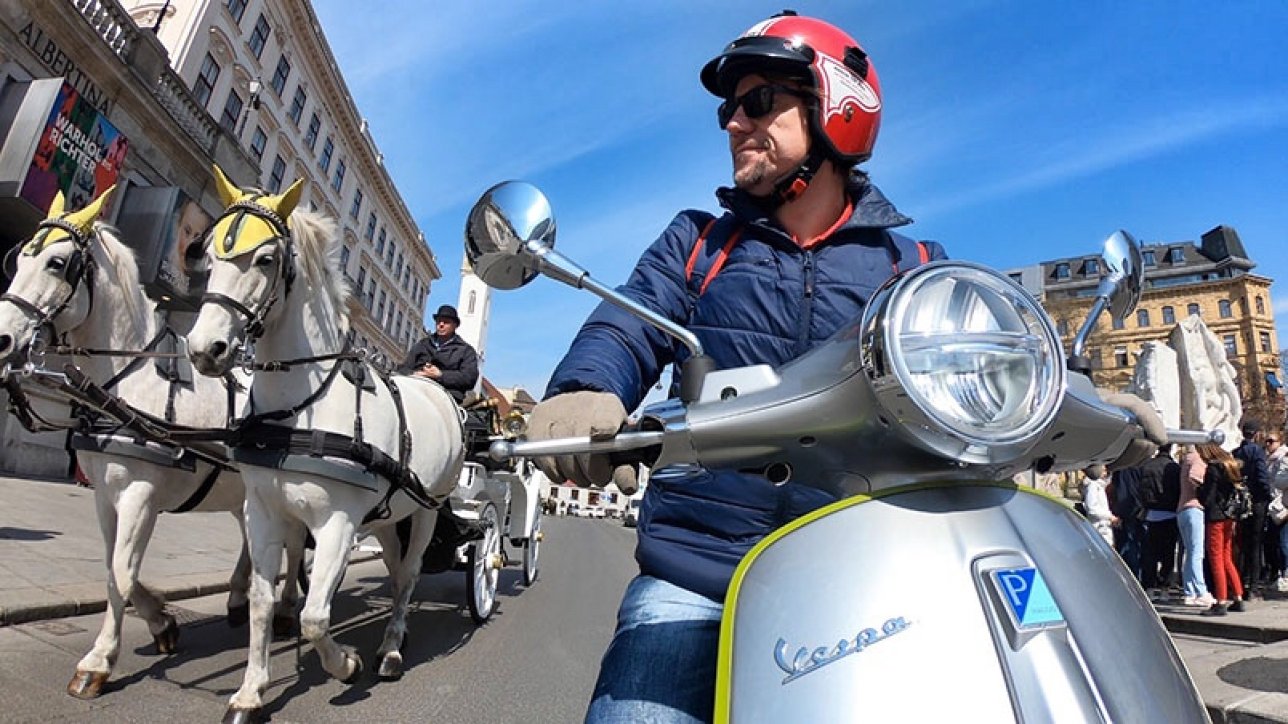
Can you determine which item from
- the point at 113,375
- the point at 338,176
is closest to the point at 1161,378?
the point at 113,375

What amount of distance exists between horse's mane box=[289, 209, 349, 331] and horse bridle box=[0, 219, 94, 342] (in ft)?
4.02

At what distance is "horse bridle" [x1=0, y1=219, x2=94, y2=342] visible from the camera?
11.1 feet

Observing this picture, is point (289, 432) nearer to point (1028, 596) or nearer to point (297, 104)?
point (1028, 596)

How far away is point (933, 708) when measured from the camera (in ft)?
2.26

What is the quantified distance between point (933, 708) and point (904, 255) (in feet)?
3.75

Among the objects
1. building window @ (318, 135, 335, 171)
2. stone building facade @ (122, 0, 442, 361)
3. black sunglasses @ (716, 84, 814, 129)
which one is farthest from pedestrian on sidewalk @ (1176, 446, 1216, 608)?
building window @ (318, 135, 335, 171)

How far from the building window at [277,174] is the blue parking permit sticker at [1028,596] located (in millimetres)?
28647

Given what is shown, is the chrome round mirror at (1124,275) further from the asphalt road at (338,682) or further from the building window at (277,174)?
the building window at (277,174)

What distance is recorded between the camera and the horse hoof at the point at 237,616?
4625 mm

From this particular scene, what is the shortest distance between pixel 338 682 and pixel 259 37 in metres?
26.3

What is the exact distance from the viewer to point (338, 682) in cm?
371

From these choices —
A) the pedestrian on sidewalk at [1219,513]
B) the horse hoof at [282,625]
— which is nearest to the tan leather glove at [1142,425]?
the horse hoof at [282,625]

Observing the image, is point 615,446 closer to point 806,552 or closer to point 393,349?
point 806,552

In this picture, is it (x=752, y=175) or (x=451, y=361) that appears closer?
(x=752, y=175)
